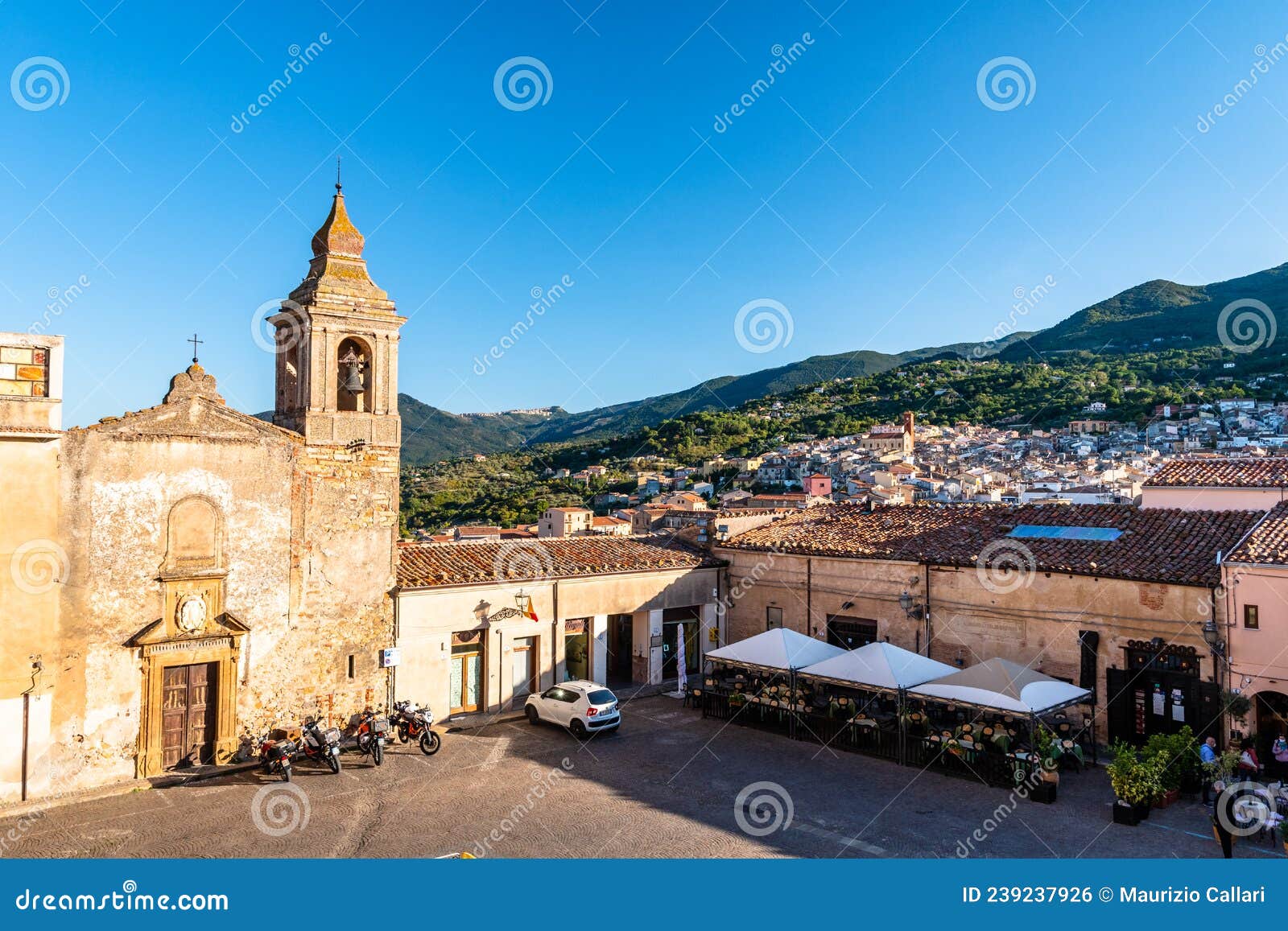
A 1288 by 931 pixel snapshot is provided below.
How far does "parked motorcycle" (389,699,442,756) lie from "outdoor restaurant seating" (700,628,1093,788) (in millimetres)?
6401

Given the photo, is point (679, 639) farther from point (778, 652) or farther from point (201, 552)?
point (201, 552)

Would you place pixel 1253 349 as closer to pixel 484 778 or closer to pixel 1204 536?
pixel 1204 536

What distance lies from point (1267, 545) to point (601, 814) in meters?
12.4

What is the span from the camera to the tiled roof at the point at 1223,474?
19875 millimetres

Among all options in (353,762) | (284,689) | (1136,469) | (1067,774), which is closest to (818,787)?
(1067,774)

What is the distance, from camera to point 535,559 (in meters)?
21.4

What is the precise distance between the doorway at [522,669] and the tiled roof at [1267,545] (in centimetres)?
1452

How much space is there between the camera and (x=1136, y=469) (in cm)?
5278

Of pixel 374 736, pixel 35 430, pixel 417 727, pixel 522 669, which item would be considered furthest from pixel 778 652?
pixel 35 430

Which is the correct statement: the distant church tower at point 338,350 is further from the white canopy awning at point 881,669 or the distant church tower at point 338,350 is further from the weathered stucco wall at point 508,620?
the white canopy awning at point 881,669

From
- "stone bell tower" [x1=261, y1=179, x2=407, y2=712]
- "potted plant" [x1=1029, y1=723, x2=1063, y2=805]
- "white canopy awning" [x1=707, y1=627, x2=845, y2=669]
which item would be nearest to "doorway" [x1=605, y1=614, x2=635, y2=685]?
"white canopy awning" [x1=707, y1=627, x2=845, y2=669]

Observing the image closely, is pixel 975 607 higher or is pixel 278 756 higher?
pixel 975 607

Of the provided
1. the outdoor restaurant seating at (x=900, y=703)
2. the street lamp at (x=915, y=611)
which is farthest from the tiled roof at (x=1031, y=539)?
the outdoor restaurant seating at (x=900, y=703)

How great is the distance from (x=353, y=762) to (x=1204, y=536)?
17.6m
